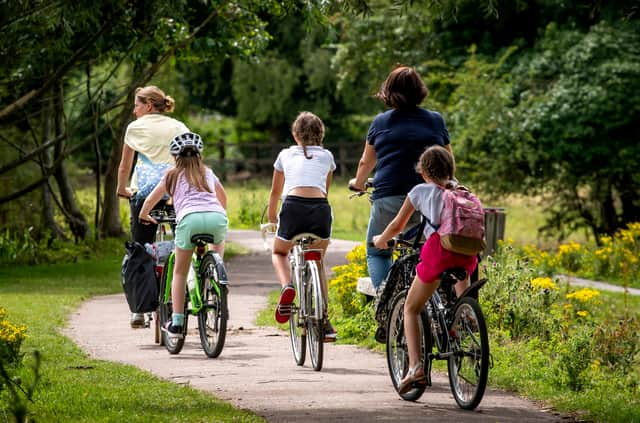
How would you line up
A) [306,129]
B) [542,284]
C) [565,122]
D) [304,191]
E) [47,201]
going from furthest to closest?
[565,122] < [47,201] < [542,284] < [306,129] < [304,191]

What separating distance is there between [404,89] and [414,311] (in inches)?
71.2

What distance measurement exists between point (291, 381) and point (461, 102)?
56.2ft

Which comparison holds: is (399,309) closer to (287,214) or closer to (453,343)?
(453,343)

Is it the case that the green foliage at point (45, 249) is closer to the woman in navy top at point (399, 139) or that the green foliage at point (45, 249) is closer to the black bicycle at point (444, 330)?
the woman in navy top at point (399, 139)

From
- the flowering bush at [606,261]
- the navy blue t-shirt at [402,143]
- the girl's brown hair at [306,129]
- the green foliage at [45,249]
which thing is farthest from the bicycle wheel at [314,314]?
the green foliage at [45,249]

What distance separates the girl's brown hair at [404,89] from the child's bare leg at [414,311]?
62.9 inches

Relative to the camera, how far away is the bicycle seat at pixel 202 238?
9055mm

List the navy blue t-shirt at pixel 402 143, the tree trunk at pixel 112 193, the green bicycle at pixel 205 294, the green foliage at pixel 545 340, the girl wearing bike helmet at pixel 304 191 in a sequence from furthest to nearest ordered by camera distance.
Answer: the tree trunk at pixel 112 193 → the green bicycle at pixel 205 294 → the girl wearing bike helmet at pixel 304 191 → the navy blue t-shirt at pixel 402 143 → the green foliage at pixel 545 340

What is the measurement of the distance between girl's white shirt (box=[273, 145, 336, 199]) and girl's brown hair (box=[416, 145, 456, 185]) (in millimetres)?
1634

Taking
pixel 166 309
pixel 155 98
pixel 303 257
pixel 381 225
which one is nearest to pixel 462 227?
pixel 381 225

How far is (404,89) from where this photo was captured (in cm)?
819

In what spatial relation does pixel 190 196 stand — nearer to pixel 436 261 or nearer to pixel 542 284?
pixel 436 261

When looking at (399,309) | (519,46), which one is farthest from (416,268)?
(519,46)

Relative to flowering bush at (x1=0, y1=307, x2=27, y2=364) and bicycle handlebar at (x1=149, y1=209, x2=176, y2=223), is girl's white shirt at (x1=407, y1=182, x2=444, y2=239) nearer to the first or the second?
flowering bush at (x1=0, y1=307, x2=27, y2=364)
